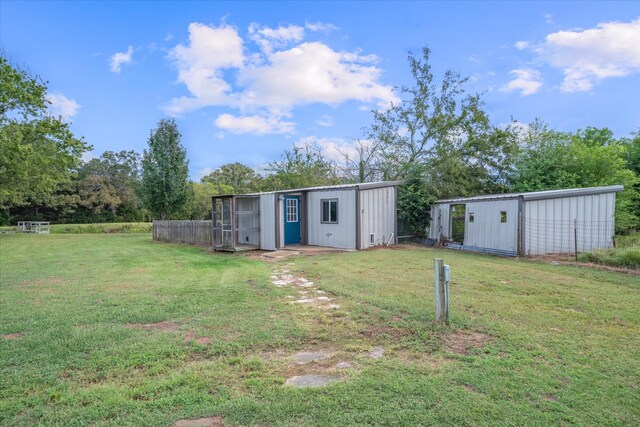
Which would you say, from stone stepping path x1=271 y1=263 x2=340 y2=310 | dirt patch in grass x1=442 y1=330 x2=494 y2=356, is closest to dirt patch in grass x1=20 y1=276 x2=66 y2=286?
stone stepping path x1=271 y1=263 x2=340 y2=310

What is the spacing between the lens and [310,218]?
592 inches

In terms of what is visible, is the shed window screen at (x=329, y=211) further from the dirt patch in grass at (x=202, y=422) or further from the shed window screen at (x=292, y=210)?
the dirt patch in grass at (x=202, y=422)

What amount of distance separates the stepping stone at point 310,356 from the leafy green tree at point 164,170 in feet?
66.9

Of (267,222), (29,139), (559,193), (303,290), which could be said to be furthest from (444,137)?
(29,139)

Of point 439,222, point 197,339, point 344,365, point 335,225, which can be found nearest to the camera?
point 344,365

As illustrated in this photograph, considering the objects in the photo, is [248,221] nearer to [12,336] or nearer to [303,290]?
[303,290]

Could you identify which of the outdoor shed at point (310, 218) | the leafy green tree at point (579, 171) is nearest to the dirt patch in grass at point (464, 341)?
the outdoor shed at point (310, 218)

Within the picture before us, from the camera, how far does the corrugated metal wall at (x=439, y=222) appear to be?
15242 mm

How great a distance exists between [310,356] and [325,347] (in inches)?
10.7

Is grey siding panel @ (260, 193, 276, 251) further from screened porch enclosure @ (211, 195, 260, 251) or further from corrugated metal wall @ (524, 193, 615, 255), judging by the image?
corrugated metal wall @ (524, 193, 615, 255)

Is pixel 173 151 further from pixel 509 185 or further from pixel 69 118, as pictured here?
pixel 509 185

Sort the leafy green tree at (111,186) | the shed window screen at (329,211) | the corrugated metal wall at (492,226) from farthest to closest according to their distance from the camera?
the leafy green tree at (111,186) < the shed window screen at (329,211) < the corrugated metal wall at (492,226)

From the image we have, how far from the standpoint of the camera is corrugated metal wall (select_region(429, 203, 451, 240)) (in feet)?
50.0

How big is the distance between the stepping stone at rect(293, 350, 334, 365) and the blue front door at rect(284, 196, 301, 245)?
1112 cm
